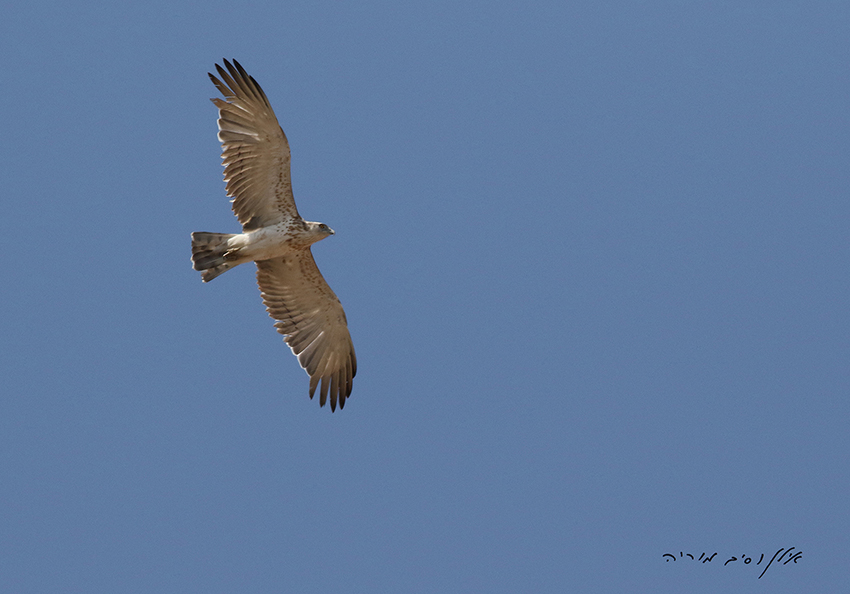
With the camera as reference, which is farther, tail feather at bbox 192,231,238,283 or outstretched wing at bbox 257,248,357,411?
outstretched wing at bbox 257,248,357,411

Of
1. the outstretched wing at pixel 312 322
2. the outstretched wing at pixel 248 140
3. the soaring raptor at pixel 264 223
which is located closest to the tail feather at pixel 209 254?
the soaring raptor at pixel 264 223

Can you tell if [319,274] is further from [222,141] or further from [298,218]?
[222,141]

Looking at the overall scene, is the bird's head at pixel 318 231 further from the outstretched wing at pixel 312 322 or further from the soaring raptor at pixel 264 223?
the outstretched wing at pixel 312 322

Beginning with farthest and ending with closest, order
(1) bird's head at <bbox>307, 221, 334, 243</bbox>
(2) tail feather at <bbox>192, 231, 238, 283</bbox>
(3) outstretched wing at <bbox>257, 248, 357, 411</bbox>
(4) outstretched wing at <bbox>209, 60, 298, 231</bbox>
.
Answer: (3) outstretched wing at <bbox>257, 248, 357, 411</bbox> < (1) bird's head at <bbox>307, 221, 334, 243</bbox> < (2) tail feather at <bbox>192, 231, 238, 283</bbox> < (4) outstretched wing at <bbox>209, 60, 298, 231</bbox>

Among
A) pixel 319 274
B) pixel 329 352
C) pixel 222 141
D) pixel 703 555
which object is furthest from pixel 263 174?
pixel 703 555

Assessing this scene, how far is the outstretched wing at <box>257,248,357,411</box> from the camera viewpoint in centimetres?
1384

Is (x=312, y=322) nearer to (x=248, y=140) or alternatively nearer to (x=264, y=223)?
(x=264, y=223)

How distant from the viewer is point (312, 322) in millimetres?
14227

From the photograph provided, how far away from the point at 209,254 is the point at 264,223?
84cm

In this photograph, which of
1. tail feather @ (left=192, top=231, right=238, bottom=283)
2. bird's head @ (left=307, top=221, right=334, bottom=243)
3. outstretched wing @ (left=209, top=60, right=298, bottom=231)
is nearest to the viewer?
outstretched wing @ (left=209, top=60, right=298, bottom=231)

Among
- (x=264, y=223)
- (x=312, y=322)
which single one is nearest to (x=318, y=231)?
(x=264, y=223)

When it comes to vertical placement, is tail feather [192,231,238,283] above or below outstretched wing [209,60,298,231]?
below

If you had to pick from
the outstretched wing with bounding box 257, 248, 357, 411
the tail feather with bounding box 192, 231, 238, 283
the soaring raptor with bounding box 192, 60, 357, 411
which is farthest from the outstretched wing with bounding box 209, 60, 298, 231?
the outstretched wing with bounding box 257, 248, 357, 411

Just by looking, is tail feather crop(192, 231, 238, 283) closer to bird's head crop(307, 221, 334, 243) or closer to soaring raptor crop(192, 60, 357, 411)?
soaring raptor crop(192, 60, 357, 411)
